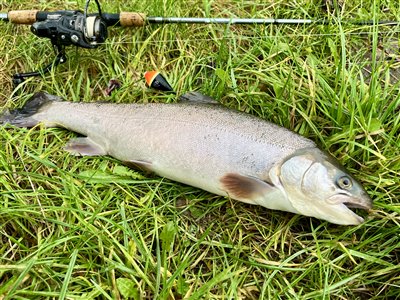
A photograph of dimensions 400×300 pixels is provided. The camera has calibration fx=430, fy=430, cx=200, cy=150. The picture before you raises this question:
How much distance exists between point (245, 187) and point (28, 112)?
185cm

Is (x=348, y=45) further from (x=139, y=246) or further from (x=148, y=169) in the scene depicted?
(x=139, y=246)

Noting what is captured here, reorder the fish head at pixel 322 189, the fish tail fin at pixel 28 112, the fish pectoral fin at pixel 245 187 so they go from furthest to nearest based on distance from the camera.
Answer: the fish tail fin at pixel 28 112, the fish pectoral fin at pixel 245 187, the fish head at pixel 322 189

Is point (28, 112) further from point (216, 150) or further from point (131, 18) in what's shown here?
point (216, 150)

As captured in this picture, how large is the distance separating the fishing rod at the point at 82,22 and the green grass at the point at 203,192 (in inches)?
3.3

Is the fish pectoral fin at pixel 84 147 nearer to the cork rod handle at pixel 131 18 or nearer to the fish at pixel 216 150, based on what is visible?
the fish at pixel 216 150

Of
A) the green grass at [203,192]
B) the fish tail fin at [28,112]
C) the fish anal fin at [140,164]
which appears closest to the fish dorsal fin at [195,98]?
the green grass at [203,192]

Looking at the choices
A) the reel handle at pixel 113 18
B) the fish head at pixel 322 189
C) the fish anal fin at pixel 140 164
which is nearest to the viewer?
the fish head at pixel 322 189

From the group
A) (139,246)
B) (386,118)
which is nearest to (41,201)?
(139,246)

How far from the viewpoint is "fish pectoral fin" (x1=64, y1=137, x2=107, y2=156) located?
3186 millimetres

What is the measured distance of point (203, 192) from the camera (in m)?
3.01

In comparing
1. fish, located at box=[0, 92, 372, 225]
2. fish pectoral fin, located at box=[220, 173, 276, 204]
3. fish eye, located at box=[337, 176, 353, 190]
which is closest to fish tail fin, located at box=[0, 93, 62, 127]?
fish, located at box=[0, 92, 372, 225]

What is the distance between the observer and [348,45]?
351 cm

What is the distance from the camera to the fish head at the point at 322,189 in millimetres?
2555

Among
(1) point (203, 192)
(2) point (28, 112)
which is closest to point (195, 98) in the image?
(1) point (203, 192)
